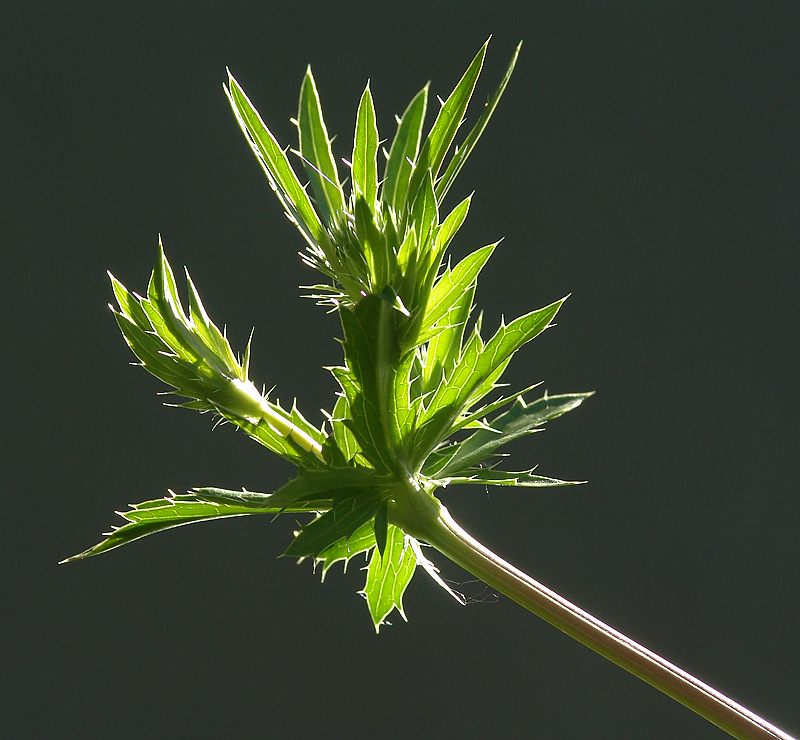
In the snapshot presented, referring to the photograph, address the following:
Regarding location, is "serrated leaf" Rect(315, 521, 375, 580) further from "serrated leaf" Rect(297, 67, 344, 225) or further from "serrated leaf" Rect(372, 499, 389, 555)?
"serrated leaf" Rect(297, 67, 344, 225)

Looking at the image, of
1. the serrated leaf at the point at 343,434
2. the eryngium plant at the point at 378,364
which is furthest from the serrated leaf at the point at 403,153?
the serrated leaf at the point at 343,434

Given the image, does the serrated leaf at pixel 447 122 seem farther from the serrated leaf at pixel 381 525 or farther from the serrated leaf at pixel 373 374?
the serrated leaf at pixel 381 525

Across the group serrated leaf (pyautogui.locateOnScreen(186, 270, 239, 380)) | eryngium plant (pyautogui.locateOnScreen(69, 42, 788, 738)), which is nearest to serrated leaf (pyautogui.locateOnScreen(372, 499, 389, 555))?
eryngium plant (pyautogui.locateOnScreen(69, 42, 788, 738))

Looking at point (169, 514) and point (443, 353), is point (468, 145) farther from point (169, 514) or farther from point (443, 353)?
point (169, 514)

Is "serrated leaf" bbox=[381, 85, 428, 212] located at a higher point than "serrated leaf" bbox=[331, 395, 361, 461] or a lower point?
higher

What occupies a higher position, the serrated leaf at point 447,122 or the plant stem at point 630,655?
the serrated leaf at point 447,122

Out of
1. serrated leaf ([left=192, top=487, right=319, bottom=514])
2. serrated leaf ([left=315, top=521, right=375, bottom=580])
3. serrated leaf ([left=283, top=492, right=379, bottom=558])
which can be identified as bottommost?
serrated leaf ([left=315, top=521, right=375, bottom=580])
